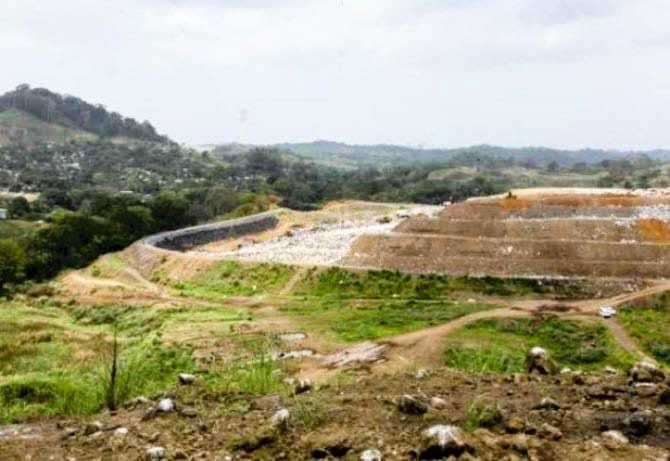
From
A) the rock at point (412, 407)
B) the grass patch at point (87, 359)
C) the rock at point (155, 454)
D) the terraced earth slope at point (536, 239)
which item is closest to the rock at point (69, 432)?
the rock at point (155, 454)

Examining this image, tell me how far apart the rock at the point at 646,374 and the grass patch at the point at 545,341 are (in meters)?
16.2

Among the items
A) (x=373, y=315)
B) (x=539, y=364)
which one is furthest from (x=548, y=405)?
(x=373, y=315)

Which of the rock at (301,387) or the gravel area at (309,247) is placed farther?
the gravel area at (309,247)

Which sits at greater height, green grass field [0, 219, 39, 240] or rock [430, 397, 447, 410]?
rock [430, 397, 447, 410]

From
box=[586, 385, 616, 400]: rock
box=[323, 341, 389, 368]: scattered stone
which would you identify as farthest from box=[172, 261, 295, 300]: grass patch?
box=[586, 385, 616, 400]: rock

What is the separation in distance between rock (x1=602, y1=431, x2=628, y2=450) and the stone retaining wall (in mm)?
48616

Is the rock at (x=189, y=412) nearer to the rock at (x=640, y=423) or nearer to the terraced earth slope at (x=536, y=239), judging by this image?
the rock at (x=640, y=423)

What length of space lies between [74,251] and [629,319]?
123 ft

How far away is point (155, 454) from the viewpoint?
20.7 ft

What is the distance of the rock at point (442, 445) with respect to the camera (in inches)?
235

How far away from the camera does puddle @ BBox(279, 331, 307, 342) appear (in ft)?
96.3

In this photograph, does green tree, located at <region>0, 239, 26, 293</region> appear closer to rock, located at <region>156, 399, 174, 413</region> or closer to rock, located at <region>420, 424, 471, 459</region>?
rock, located at <region>156, 399, 174, 413</region>

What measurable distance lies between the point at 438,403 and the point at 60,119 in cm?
18157

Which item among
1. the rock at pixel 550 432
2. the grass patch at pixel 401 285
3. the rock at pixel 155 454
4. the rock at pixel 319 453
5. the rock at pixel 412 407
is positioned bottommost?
the grass patch at pixel 401 285
